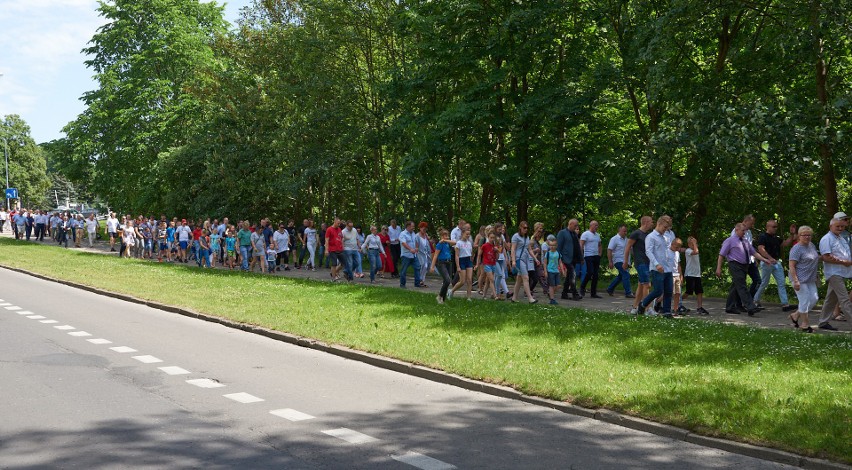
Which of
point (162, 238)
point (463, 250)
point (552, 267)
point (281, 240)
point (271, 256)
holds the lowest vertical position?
point (552, 267)

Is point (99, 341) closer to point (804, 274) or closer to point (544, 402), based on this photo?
point (544, 402)

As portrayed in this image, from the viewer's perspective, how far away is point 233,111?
39312 mm

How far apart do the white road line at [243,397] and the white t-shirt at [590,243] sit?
1278cm

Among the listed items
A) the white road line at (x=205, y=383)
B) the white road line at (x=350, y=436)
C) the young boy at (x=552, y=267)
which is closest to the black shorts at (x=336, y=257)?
the young boy at (x=552, y=267)

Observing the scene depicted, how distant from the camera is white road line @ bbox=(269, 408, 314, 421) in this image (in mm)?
7898

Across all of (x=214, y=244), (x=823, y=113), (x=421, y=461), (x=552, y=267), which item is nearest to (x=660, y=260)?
(x=552, y=267)

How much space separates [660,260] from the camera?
→ 14.9m

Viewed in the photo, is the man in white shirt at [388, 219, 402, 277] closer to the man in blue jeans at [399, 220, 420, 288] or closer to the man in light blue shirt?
the man in blue jeans at [399, 220, 420, 288]

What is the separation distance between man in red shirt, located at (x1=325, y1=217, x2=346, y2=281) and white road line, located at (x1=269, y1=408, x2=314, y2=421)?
15.6m

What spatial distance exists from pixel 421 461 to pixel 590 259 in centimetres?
1434

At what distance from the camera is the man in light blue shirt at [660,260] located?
581 inches

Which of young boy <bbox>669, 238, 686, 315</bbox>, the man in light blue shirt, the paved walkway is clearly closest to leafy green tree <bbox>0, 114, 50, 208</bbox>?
the paved walkway

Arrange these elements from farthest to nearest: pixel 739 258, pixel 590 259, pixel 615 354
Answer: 1. pixel 590 259
2. pixel 739 258
3. pixel 615 354

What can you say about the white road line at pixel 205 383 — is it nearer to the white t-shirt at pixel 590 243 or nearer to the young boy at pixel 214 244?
the white t-shirt at pixel 590 243
